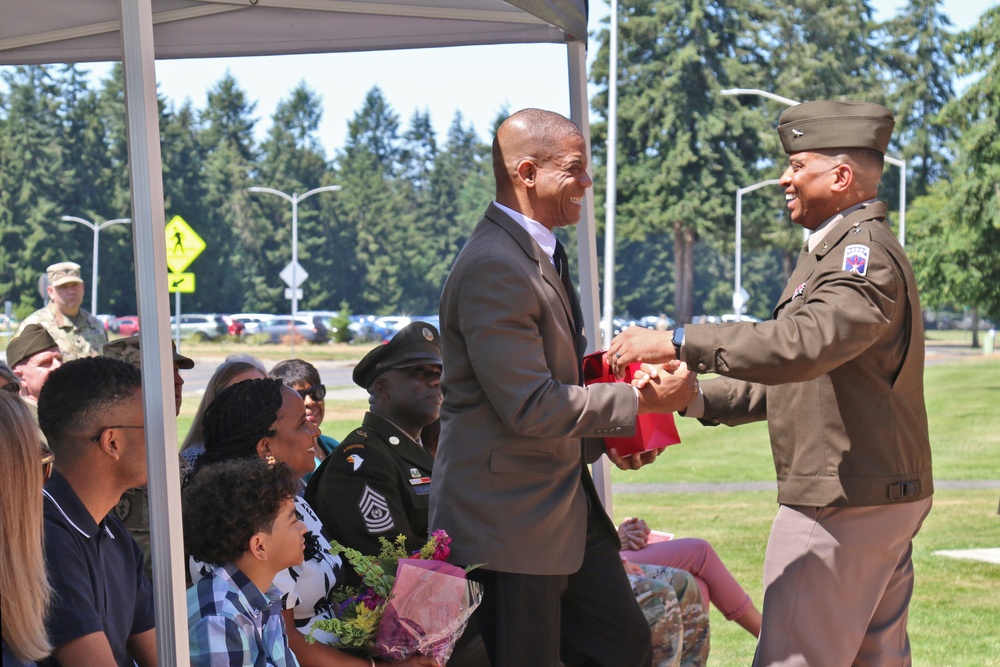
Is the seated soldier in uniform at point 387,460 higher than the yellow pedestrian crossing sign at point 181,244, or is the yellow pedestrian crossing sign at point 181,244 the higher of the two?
the yellow pedestrian crossing sign at point 181,244

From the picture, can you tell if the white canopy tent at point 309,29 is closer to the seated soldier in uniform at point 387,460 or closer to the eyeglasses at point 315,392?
the seated soldier in uniform at point 387,460

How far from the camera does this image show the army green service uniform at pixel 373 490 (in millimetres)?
4020

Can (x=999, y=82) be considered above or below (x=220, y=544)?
above

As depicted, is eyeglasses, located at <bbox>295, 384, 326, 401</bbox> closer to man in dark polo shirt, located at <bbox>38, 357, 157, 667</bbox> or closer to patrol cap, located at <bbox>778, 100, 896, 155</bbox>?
man in dark polo shirt, located at <bbox>38, 357, 157, 667</bbox>

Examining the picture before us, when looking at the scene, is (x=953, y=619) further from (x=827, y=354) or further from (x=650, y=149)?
(x=650, y=149)

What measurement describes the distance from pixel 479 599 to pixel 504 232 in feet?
3.16

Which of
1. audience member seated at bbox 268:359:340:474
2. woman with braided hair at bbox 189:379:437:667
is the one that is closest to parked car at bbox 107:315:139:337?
audience member seated at bbox 268:359:340:474

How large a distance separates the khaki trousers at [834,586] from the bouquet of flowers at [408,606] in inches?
38.0

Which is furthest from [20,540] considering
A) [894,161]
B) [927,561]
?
[894,161]

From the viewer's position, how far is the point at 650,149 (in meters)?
62.6

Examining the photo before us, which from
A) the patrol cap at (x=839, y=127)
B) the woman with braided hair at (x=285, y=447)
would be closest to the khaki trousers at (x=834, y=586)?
the patrol cap at (x=839, y=127)

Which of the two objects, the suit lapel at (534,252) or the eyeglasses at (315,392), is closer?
the suit lapel at (534,252)

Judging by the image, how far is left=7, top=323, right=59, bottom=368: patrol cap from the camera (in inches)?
296

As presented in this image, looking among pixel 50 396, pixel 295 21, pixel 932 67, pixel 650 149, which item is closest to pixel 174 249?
pixel 295 21
